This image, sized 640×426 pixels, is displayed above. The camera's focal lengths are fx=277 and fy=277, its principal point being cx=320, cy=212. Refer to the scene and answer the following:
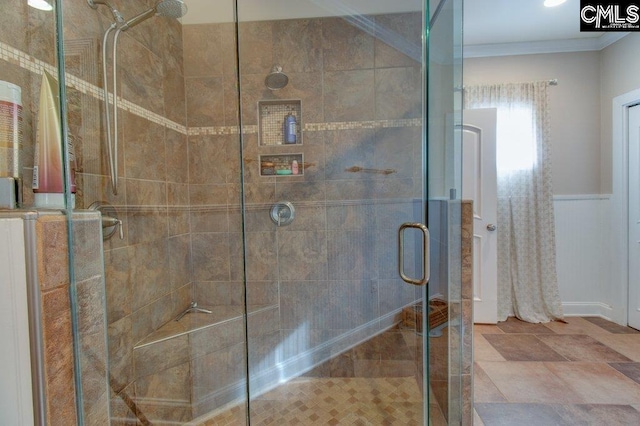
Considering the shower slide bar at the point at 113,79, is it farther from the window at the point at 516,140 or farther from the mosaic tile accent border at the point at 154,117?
the window at the point at 516,140

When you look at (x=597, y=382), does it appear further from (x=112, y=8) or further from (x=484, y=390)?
(x=112, y=8)

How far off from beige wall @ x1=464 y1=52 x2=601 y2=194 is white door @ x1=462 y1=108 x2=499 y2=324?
47cm

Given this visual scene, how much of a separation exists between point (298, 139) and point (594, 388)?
2374mm

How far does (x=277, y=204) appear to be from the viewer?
1792 mm

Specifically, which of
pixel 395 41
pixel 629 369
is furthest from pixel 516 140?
pixel 629 369

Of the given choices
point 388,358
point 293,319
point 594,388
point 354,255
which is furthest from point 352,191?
point 594,388

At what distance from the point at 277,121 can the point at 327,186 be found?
1.72ft

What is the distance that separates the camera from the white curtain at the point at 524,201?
2.57 meters

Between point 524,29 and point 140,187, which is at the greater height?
point 524,29

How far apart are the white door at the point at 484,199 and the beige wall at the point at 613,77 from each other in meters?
1.05

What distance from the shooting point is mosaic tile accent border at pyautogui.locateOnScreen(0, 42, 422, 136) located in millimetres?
770

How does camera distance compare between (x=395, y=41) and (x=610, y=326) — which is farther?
(x=610, y=326)

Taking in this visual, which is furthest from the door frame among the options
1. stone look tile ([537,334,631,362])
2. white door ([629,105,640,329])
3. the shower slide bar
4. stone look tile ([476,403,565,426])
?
the shower slide bar

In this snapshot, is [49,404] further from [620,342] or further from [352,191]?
[620,342]
